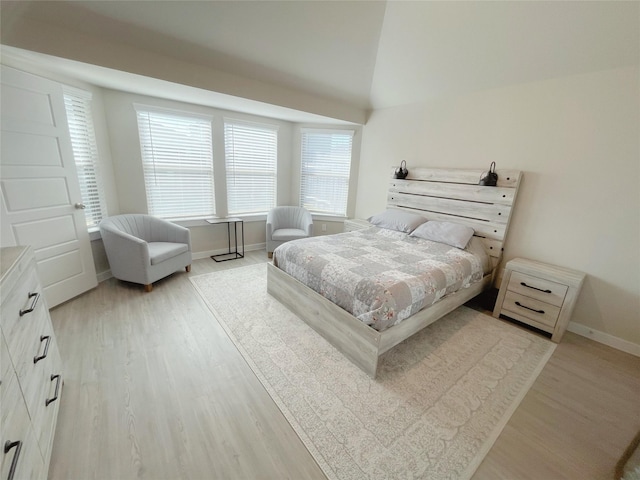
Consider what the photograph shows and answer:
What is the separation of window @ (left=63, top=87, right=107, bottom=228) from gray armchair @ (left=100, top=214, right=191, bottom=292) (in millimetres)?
275

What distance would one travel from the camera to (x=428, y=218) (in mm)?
3588

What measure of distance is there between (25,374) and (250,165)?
12.5 ft

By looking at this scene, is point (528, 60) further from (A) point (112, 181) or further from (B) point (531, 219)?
(A) point (112, 181)

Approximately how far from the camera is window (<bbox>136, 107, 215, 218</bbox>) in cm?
350

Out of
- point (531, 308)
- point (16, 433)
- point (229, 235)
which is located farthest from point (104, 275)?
point (531, 308)

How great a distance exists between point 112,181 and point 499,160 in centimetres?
477

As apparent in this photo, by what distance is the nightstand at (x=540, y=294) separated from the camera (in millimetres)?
2356

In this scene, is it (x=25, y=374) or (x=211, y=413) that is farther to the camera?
(x=211, y=413)

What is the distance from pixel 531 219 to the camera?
2.80 m

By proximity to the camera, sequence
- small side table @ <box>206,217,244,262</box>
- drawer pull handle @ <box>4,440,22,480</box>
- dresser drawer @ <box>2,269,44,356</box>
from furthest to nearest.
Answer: small side table @ <box>206,217,244,262</box>, dresser drawer @ <box>2,269,44,356</box>, drawer pull handle @ <box>4,440,22,480</box>

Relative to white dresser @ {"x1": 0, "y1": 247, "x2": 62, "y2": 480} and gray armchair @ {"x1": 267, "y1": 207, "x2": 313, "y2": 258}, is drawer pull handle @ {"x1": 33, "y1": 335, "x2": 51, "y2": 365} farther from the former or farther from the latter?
gray armchair @ {"x1": 267, "y1": 207, "x2": 313, "y2": 258}

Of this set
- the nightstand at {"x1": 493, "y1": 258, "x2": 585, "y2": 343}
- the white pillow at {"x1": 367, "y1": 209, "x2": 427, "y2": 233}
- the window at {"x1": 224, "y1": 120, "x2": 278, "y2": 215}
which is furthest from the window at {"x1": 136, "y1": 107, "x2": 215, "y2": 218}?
the nightstand at {"x1": 493, "y1": 258, "x2": 585, "y2": 343}

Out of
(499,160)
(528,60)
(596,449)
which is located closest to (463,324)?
(596,449)

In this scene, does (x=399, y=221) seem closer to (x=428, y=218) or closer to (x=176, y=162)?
(x=428, y=218)
